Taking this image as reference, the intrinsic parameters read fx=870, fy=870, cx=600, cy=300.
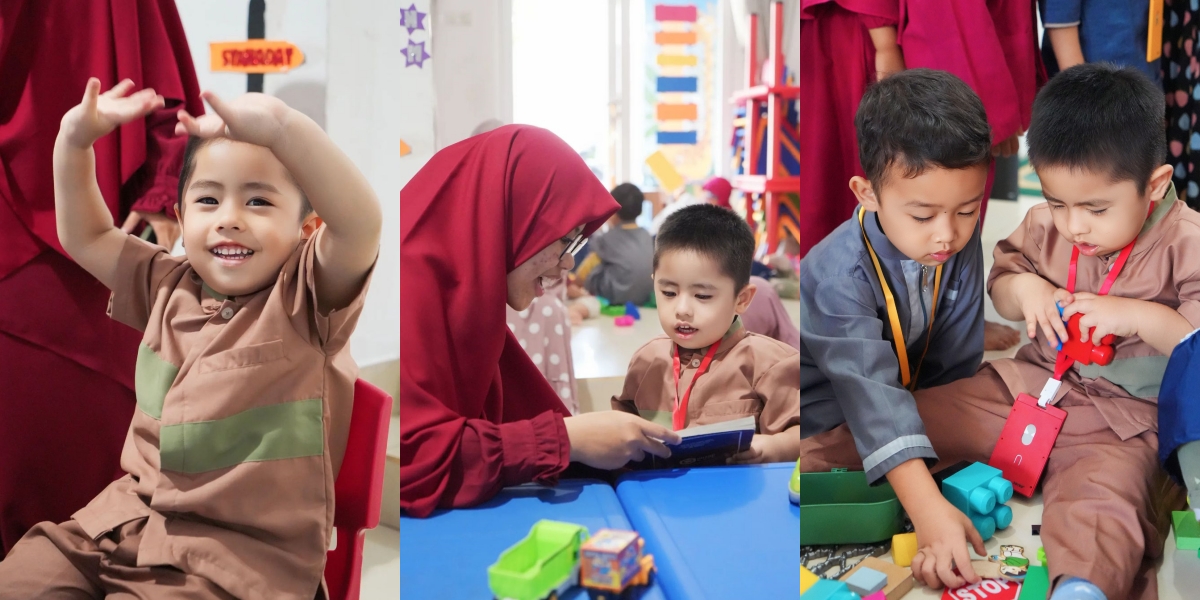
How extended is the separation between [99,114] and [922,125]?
3.49ft

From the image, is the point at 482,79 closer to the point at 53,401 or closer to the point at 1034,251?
the point at 53,401

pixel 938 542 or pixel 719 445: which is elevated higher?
pixel 719 445

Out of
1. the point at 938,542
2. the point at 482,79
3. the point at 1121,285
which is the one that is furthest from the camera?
the point at 1121,285

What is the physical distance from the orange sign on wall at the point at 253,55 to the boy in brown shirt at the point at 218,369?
135mm

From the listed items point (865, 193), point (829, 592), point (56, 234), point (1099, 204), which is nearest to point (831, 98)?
point (865, 193)

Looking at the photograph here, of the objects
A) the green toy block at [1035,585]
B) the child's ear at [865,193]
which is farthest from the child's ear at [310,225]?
the green toy block at [1035,585]

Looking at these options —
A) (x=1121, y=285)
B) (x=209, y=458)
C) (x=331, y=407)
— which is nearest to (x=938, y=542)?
(x=1121, y=285)

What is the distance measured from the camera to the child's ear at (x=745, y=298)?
1.06 metres

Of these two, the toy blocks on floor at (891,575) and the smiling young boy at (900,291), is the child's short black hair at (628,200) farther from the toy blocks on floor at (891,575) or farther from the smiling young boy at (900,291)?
the toy blocks on floor at (891,575)

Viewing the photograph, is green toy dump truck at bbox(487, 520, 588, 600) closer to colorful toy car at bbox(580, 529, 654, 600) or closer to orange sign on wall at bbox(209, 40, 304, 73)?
colorful toy car at bbox(580, 529, 654, 600)

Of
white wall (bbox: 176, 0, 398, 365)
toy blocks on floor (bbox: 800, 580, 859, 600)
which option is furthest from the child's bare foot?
white wall (bbox: 176, 0, 398, 365)

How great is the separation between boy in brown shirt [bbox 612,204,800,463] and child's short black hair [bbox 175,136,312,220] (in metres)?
0.44

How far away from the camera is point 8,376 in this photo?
1129 mm

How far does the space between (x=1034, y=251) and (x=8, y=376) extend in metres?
1.52
